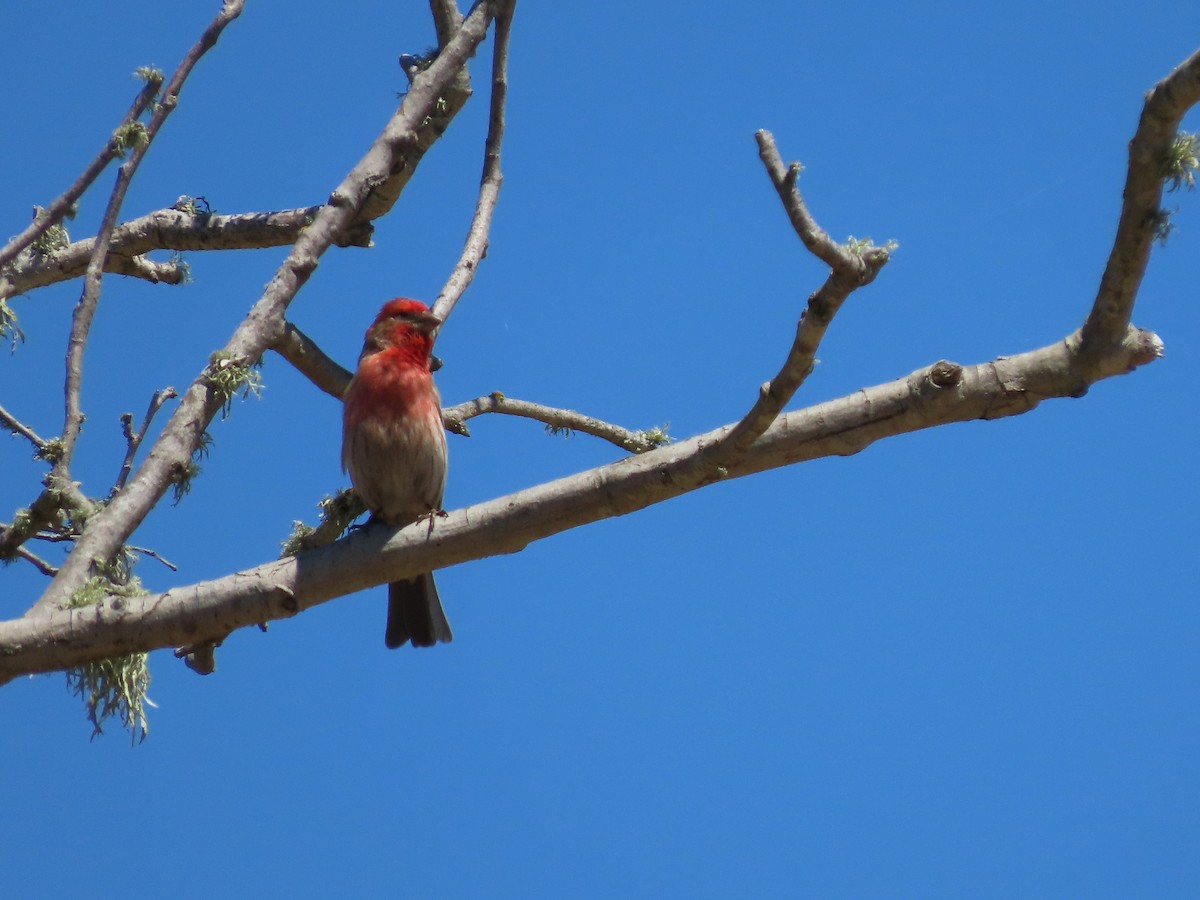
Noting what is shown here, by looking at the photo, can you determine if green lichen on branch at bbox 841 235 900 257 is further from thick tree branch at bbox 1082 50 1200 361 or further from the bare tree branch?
the bare tree branch

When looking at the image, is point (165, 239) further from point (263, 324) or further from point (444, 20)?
point (263, 324)

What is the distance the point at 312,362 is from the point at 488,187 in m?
1.28

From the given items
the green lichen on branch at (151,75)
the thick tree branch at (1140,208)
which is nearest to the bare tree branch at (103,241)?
the green lichen on branch at (151,75)

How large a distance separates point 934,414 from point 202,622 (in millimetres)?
2467

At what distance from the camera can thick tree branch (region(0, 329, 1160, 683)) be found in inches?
161

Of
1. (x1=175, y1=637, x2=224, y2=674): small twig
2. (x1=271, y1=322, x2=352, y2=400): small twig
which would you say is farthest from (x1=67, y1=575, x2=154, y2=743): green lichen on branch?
(x1=271, y1=322, x2=352, y2=400): small twig

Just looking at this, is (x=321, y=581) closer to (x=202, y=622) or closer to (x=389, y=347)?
(x=202, y=622)

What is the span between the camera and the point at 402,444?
19.9 feet

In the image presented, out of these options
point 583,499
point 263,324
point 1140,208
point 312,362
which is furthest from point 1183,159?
point 312,362

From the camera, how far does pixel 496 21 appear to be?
6176 millimetres

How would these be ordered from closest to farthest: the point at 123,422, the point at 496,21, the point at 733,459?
the point at 733,459 → the point at 123,422 → the point at 496,21

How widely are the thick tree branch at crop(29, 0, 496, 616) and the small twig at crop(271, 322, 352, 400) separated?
3.22 feet

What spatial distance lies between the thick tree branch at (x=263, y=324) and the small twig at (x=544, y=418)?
1.28 meters

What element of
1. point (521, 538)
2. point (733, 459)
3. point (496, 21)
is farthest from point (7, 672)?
point (496, 21)
